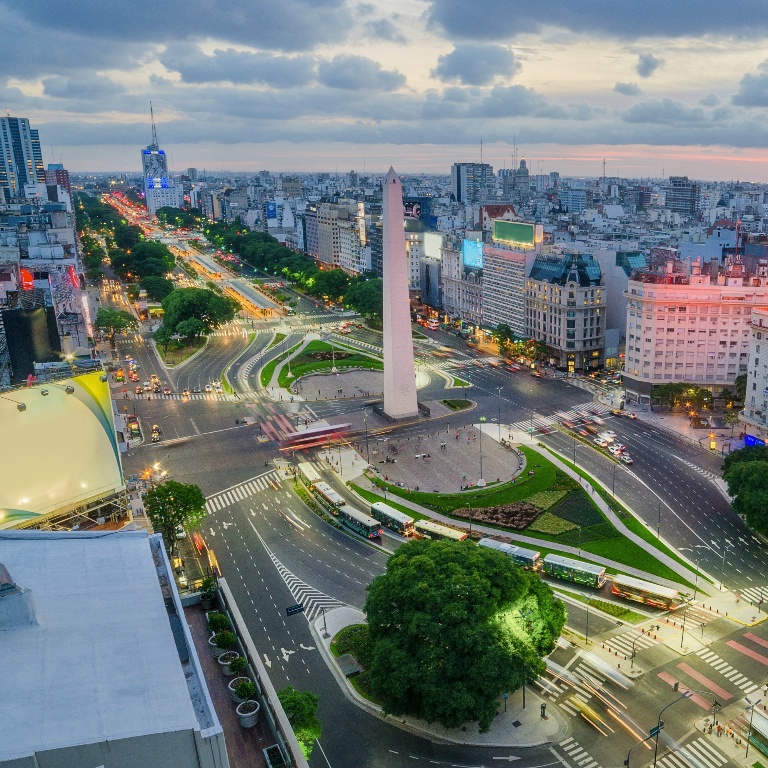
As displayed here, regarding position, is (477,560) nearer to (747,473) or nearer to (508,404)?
(747,473)

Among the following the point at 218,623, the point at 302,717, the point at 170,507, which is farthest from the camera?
the point at 170,507

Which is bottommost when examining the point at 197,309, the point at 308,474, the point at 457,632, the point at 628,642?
the point at 628,642

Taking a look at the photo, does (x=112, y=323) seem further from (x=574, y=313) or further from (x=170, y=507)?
(x=170, y=507)

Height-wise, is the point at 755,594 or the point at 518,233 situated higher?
the point at 518,233

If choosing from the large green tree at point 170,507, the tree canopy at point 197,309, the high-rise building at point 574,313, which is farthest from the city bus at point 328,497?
the tree canopy at point 197,309

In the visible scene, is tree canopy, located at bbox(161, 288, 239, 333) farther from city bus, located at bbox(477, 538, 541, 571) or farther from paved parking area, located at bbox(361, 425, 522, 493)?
city bus, located at bbox(477, 538, 541, 571)

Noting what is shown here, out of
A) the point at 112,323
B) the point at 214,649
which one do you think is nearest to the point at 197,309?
the point at 112,323

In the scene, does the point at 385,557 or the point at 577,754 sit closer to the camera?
the point at 577,754
